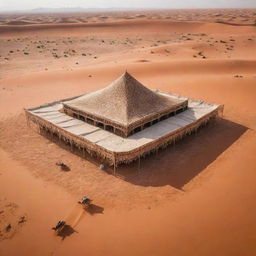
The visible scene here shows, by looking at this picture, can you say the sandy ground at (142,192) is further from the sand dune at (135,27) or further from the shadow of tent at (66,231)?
the sand dune at (135,27)

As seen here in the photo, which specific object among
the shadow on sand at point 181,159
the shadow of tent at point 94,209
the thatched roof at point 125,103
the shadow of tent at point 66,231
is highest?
the thatched roof at point 125,103

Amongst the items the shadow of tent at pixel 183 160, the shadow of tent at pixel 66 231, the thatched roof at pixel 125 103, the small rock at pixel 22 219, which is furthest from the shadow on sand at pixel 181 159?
the small rock at pixel 22 219

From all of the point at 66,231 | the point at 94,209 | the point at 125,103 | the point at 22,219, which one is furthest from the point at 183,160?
the point at 22,219

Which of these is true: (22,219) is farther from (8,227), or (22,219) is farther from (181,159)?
(181,159)

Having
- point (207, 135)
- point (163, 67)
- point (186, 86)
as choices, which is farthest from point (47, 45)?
point (207, 135)

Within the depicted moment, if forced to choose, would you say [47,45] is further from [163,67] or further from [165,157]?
[165,157]
